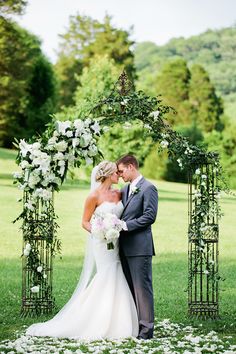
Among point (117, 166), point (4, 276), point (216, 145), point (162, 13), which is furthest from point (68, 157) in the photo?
point (162, 13)

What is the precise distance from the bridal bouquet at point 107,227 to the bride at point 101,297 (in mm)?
193

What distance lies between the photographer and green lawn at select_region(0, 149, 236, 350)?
416 inches

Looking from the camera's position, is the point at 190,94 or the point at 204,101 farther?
the point at 190,94

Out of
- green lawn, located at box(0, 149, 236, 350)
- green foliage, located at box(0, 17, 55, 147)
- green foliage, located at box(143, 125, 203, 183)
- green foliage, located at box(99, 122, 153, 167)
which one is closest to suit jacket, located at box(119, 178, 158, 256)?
green lawn, located at box(0, 149, 236, 350)

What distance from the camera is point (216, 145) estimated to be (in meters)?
38.3

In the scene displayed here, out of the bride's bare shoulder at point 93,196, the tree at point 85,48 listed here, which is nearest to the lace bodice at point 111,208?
the bride's bare shoulder at point 93,196

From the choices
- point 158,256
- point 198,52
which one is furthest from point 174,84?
point 158,256

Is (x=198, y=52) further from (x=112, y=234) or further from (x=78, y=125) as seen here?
(x=112, y=234)

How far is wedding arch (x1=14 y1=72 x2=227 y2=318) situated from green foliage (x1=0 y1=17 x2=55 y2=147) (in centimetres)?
2775

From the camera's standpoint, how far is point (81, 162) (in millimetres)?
9250

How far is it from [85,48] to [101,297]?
43006mm

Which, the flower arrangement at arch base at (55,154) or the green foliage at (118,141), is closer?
the flower arrangement at arch base at (55,154)

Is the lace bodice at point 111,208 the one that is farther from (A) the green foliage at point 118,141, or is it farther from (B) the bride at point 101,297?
(A) the green foliage at point 118,141

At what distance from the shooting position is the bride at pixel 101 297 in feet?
27.5
